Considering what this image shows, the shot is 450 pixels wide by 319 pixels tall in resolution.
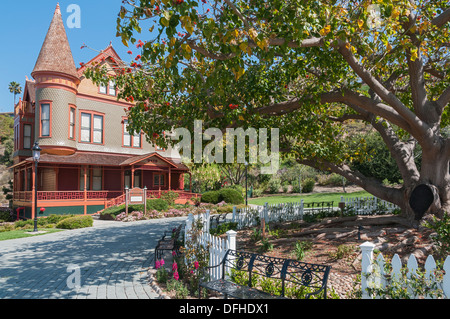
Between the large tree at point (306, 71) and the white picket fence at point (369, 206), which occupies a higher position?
the large tree at point (306, 71)

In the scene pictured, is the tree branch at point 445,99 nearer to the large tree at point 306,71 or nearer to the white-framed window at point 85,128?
the large tree at point 306,71

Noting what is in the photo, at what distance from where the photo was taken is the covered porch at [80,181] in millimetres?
23828

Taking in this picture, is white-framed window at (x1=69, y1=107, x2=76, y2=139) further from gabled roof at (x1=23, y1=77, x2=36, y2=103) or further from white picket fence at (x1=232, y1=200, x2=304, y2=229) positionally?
white picket fence at (x1=232, y1=200, x2=304, y2=229)

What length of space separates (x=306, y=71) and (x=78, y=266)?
359 inches

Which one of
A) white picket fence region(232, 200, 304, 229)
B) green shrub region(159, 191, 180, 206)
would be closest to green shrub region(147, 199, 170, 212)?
green shrub region(159, 191, 180, 206)

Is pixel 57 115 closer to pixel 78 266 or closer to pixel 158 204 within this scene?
pixel 158 204

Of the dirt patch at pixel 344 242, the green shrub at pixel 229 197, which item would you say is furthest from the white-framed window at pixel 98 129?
the dirt patch at pixel 344 242

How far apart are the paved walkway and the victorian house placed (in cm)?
1013

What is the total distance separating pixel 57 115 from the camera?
938 inches

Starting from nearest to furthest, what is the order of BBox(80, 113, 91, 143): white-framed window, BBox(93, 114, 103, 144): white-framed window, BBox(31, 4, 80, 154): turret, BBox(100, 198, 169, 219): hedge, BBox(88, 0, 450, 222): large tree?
BBox(88, 0, 450, 222): large tree, BBox(100, 198, 169, 219): hedge, BBox(31, 4, 80, 154): turret, BBox(80, 113, 91, 143): white-framed window, BBox(93, 114, 103, 144): white-framed window

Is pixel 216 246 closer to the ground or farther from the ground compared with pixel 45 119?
closer to the ground

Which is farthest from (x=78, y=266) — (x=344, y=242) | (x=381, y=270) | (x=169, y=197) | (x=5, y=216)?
(x=5, y=216)

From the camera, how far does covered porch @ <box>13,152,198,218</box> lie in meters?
23.8
